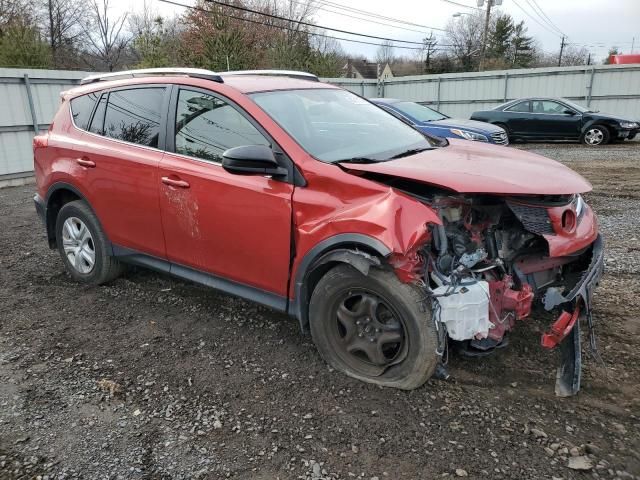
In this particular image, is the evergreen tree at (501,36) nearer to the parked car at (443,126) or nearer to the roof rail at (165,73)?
the parked car at (443,126)

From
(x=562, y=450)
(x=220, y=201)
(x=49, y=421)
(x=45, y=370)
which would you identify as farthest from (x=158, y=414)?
(x=562, y=450)

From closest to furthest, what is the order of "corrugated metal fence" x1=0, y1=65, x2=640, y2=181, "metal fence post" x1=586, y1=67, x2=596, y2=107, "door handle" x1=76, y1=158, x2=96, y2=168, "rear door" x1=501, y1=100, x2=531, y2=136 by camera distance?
"door handle" x1=76, y1=158, x2=96, y2=168
"corrugated metal fence" x1=0, y1=65, x2=640, y2=181
"rear door" x1=501, y1=100, x2=531, y2=136
"metal fence post" x1=586, y1=67, x2=596, y2=107

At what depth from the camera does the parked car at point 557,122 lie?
46.3 ft

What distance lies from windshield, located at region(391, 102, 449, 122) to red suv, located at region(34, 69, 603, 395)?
23.7 feet

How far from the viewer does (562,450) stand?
2447 mm

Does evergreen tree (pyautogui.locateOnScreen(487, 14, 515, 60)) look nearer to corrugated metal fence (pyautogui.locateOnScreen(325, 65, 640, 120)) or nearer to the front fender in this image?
corrugated metal fence (pyautogui.locateOnScreen(325, 65, 640, 120))

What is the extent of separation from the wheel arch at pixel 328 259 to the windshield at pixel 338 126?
0.56m

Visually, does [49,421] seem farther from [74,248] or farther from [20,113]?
[20,113]

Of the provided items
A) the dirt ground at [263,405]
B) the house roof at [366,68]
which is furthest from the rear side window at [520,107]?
the house roof at [366,68]

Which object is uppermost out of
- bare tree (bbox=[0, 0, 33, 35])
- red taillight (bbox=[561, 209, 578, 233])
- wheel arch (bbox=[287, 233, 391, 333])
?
bare tree (bbox=[0, 0, 33, 35])

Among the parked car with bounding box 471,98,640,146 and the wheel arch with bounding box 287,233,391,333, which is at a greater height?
the parked car with bounding box 471,98,640,146

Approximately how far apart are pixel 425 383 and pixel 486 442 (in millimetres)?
528

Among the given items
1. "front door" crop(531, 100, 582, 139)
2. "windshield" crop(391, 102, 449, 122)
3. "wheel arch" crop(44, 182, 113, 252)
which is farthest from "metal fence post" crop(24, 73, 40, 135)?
"front door" crop(531, 100, 582, 139)

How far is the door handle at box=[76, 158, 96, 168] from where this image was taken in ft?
13.6
